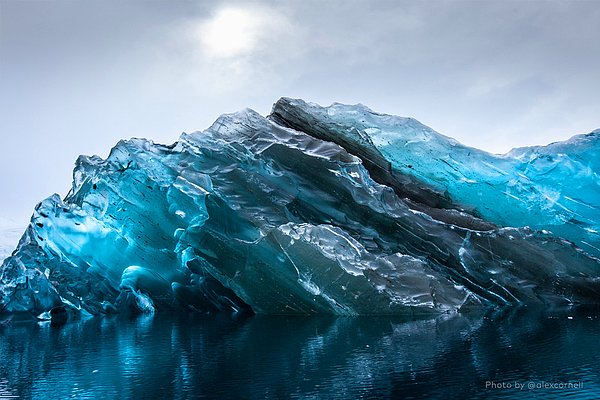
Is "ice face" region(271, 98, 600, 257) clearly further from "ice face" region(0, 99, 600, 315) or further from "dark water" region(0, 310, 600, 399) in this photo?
"dark water" region(0, 310, 600, 399)

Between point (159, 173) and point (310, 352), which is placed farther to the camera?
point (159, 173)

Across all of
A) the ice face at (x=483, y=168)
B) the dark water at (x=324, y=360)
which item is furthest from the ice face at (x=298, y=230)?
the dark water at (x=324, y=360)

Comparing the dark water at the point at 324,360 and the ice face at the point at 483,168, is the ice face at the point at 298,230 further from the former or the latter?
the dark water at the point at 324,360

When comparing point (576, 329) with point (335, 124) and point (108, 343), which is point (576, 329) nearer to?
point (108, 343)

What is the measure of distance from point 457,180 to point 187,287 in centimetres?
2102

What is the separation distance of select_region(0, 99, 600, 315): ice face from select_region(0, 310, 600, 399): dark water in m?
4.80

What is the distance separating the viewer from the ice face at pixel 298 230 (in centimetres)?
3481

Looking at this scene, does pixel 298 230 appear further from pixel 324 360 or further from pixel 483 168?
pixel 483 168

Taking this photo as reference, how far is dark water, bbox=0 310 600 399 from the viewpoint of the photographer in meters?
15.0

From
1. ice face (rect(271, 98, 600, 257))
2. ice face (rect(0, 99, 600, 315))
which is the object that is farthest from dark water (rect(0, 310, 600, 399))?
ice face (rect(271, 98, 600, 257))

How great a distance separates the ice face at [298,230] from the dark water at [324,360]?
15.7 ft

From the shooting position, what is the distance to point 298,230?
34844 mm

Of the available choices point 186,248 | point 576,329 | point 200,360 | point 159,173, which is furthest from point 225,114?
point 576,329

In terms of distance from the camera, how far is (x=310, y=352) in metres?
21.0
